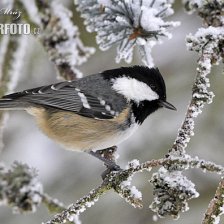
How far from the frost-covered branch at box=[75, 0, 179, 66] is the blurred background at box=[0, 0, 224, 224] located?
112cm

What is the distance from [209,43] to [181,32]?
1.78 m

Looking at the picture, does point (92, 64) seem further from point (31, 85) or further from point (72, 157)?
point (72, 157)

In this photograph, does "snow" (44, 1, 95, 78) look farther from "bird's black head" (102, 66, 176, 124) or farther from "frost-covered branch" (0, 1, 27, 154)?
"bird's black head" (102, 66, 176, 124)

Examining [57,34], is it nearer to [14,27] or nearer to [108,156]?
[14,27]

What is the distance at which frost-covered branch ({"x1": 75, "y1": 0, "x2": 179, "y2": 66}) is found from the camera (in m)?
1.60

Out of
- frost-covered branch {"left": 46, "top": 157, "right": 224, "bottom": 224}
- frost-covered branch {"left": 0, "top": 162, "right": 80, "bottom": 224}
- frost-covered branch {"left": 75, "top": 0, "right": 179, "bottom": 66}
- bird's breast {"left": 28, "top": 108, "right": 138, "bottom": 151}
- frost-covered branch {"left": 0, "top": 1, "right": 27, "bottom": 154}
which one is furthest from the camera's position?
bird's breast {"left": 28, "top": 108, "right": 138, "bottom": 151}

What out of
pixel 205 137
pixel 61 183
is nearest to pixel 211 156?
pixel 205 137

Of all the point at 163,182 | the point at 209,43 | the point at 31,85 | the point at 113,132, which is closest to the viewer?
the point at 163,182

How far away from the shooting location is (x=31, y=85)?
3168mm

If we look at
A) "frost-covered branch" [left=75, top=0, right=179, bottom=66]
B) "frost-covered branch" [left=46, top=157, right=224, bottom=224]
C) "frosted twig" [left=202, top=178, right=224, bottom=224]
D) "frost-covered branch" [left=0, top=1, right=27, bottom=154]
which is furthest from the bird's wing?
"frosted twig" [left=202, top=178, right=224, bottom=224]

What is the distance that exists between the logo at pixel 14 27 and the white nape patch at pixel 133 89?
0.48 m

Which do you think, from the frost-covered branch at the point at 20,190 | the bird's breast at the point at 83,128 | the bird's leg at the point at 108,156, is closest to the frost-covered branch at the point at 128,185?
the frost-covered branch at the point at 20,190

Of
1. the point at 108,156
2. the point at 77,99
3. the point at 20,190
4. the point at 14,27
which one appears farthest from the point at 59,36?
the point at 20,190

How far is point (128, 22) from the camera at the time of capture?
1.64 m
